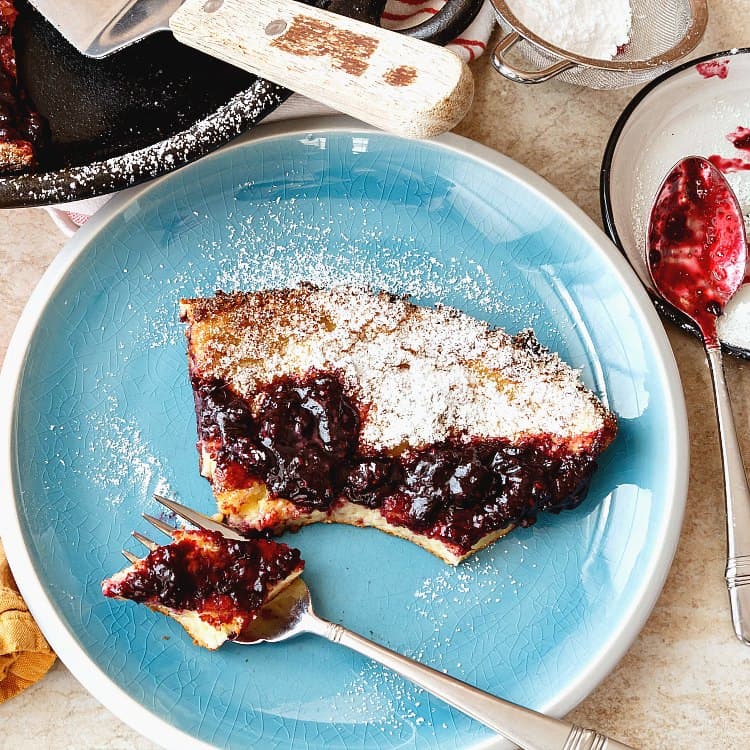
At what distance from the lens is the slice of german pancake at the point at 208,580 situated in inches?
70.0

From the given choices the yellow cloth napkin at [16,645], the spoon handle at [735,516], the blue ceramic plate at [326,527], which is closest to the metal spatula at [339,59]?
the blue ceramic plate at [326,527]

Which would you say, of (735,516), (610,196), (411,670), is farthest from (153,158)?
(735,516)

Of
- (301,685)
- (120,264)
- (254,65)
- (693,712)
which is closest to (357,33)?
(254,65)

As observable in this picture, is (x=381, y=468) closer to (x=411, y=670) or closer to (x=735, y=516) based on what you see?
(x=411, y=670)

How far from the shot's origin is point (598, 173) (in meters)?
2.20

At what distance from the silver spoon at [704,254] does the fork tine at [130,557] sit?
1.40 meters

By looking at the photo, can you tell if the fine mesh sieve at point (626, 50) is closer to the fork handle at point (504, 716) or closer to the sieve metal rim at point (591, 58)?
the sieve metal rim at point (591, 58)

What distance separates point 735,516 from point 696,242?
68cm

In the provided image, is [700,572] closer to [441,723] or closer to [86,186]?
[441,723]

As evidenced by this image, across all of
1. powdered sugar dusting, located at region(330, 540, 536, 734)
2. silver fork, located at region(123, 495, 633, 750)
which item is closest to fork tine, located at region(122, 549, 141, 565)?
silver fork, located at region(123, 495, 633, 750)

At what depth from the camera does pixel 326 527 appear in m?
1.96

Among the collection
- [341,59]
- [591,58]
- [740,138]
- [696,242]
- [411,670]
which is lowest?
[411,670]

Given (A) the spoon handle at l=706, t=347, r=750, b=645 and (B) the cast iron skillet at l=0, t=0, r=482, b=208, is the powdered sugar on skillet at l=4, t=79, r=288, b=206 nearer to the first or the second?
(B) the cast iron skillet at l=0, t=0, r=482, b=208

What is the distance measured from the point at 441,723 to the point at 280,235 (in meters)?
1.22
